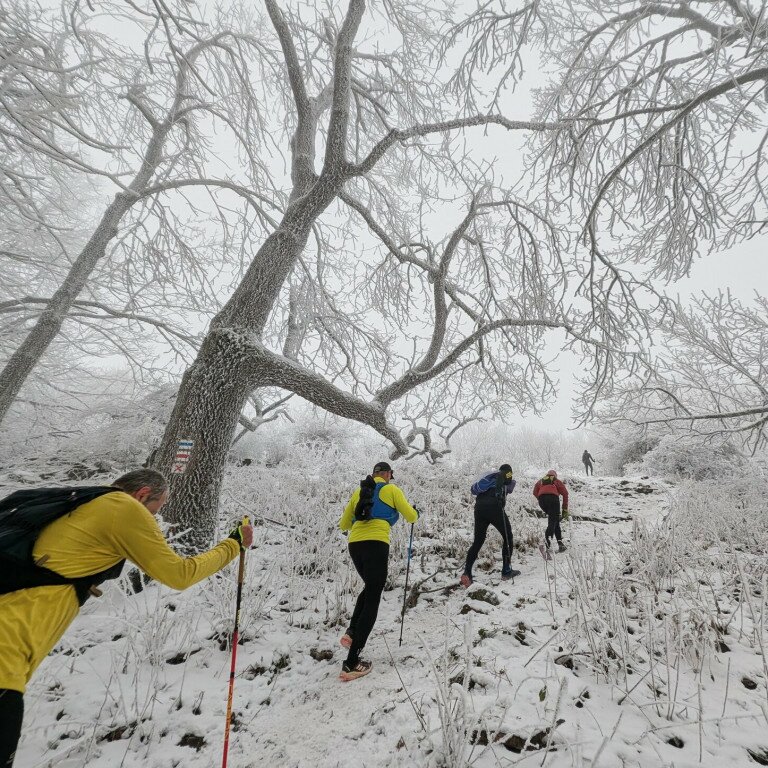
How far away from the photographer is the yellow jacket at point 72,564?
53.1 inches

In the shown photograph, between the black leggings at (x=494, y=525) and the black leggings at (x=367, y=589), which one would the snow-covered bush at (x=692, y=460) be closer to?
the black leggings at (x=494, y=525)

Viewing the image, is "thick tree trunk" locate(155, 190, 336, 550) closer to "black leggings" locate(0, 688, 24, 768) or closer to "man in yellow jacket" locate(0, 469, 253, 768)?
"man in yellow jacket" locate(0, 469, 253, 768)

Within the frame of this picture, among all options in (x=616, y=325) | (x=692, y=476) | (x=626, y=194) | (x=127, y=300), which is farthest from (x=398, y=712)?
(x=692, y=476)

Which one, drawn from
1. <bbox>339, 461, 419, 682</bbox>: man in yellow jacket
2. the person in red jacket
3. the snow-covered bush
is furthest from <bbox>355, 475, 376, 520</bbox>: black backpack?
the snow-covered bush

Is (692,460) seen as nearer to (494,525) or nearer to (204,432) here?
(494,525)

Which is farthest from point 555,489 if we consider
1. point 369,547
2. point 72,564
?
point 72,564

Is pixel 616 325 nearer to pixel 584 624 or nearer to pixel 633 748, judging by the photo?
pixel 584 624

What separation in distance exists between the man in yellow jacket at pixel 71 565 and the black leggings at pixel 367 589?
1.49 metres

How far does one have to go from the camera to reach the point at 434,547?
5.45 meters

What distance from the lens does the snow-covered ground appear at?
1.81 m

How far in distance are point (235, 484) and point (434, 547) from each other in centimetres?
419

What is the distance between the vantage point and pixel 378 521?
130 inches

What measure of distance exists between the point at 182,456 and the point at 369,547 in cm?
226

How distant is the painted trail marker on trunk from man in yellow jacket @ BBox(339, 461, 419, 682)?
73.7 inches
